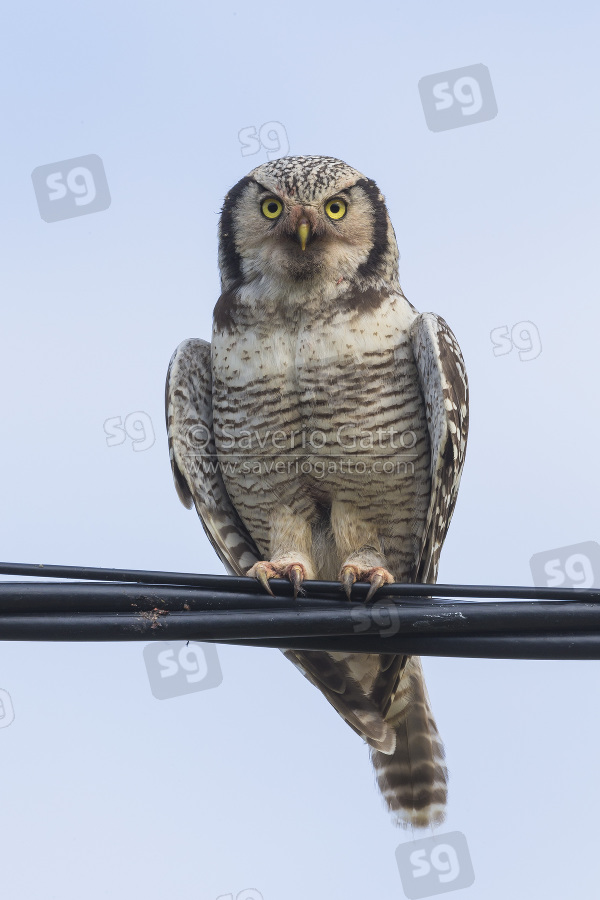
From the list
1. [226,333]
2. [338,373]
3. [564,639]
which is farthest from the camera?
[226,333]

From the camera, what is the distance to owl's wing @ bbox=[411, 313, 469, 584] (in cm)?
510

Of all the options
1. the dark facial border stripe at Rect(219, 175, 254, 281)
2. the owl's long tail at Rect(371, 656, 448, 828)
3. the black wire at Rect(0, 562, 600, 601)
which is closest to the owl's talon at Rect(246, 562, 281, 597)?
the owl's long tail at Rect(371, 656, 448, 828)

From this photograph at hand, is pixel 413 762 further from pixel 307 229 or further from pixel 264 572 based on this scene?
pixel 307 229

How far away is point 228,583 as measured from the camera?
3133 millimetres

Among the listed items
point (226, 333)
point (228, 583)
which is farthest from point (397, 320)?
point (228, 583)

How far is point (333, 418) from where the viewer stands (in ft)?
16.9

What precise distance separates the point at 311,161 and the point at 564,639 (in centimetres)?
356

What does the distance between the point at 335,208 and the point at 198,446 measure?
5.09 feet

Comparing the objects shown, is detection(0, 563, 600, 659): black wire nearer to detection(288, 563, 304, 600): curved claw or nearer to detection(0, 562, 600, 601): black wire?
detection(0, 562, 600, 601): black wire

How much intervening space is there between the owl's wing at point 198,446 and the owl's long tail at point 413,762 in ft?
4.02

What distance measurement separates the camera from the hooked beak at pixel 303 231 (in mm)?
5285

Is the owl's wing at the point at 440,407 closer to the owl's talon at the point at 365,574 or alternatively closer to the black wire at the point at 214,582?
the owl's talon at the point at 365,574

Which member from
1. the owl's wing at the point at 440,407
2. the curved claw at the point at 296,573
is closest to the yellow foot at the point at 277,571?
the curved claw at the point at 296,573

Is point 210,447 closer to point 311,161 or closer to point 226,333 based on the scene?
point 226,333
